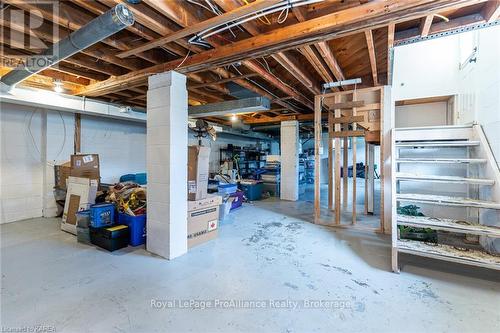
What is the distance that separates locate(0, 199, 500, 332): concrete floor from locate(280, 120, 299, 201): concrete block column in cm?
338

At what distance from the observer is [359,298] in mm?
2023

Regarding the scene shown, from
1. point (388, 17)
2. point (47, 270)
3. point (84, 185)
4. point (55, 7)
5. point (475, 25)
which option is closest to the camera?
point (388, 17)

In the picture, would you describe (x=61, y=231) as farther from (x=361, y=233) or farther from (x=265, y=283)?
(x=361, y=233)

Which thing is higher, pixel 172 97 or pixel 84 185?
pixel 172 97

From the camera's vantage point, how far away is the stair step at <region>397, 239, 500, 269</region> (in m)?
2.14

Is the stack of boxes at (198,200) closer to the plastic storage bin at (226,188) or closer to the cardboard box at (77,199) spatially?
the plastic storage bin at (226,188)

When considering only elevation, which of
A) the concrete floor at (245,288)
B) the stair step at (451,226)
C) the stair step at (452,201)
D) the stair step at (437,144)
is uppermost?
the stair step at (437,144)

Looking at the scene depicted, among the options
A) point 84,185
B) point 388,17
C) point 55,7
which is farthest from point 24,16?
point 388,17

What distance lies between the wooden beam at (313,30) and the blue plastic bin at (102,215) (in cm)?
206

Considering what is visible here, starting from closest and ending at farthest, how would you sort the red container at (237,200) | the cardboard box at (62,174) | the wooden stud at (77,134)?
the cardboard box at (62,174), the wooden stud at (77,134), the red container at (237,200)

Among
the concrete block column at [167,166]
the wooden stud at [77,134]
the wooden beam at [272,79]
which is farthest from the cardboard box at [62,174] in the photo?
the wooden beam at [272,79]

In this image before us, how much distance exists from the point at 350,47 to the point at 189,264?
3.39 m

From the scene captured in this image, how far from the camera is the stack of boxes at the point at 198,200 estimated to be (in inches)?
126

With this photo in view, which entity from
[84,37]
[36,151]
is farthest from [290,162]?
[36,151]
